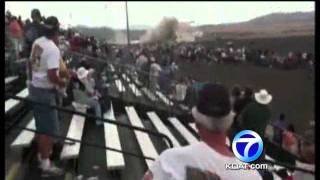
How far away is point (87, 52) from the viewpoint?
11.2ft

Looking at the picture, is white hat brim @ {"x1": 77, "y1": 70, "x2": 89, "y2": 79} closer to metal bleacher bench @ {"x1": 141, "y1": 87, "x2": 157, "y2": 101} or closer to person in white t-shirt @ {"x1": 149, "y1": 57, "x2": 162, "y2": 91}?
person in white t-shirt @ {"x1": 149, "y1": 57, "x2": 162, "y2": 91}

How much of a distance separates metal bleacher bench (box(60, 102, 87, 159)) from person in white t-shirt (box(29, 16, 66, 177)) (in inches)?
5.0

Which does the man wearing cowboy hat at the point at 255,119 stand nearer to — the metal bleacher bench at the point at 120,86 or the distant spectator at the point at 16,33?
the distant spectator at the point at 16,33

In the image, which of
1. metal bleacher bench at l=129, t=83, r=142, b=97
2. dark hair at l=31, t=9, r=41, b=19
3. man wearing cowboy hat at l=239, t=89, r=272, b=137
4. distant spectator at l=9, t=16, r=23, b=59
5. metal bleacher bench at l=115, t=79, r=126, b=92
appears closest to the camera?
man wearing cowboy hat at l=239, t=89, r=272, b=137

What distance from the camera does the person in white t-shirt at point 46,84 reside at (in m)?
2.96

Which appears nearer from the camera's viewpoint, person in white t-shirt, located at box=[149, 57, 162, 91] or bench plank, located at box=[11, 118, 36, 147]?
bench plank, located at box=[11, 118, 36, 147]

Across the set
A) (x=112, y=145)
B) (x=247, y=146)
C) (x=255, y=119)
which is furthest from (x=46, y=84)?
(x=247, y=146)

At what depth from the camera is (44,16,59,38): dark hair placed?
114 inches

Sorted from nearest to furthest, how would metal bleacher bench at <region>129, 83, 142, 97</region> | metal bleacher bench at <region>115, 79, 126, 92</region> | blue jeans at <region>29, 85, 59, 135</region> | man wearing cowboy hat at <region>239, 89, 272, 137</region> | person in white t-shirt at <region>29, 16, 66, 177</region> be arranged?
man wearing cowboy hat at <region>239, 89, 272, 137</region> → person in white t-shirt at <region>29, 16, 66, 177</region> → blue jeans at <region>29, 85, 59, 135</region> → metal bleacher bench at <region>115, 79, 126, 92</region> → metal bleacher bench at <region>129, 83, 142, 97</region>

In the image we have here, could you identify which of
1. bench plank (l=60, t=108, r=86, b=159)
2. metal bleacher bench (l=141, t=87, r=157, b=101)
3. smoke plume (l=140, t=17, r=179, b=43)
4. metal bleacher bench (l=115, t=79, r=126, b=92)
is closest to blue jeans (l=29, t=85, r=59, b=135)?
bench plank (l=60, t=108, r=86, b=159)

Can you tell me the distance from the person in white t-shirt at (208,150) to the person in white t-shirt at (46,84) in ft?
5.33

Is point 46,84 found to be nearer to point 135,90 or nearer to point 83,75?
point 83,75
